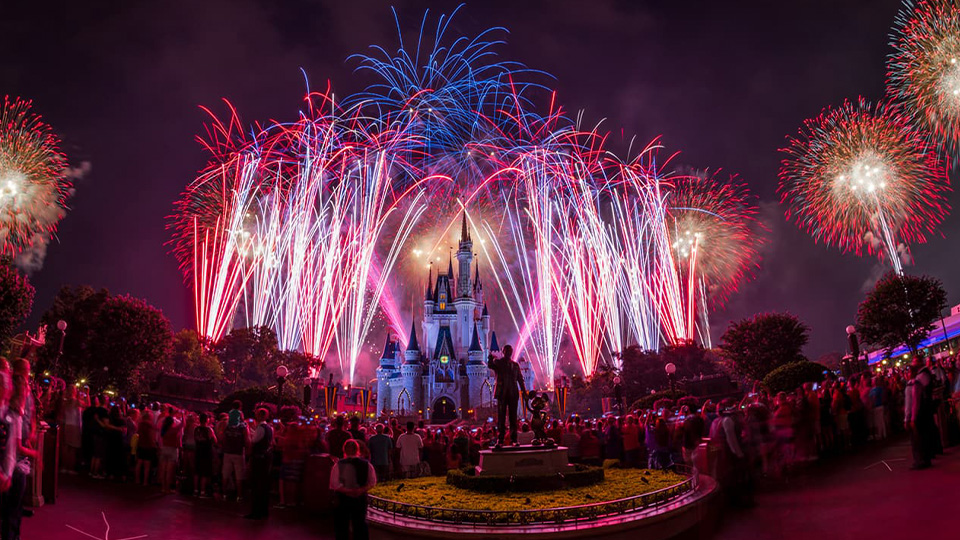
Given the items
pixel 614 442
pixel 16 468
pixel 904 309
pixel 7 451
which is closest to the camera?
pixel 7 451

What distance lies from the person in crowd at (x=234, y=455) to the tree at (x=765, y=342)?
47440 millimetres

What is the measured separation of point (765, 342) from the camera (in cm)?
5069

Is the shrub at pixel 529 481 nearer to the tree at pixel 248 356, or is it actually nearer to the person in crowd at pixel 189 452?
the person in crowd at pixel 189 452

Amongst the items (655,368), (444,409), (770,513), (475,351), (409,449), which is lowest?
(444,409)

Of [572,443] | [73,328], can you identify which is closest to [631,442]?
[572,443]

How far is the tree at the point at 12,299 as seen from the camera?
3559cm

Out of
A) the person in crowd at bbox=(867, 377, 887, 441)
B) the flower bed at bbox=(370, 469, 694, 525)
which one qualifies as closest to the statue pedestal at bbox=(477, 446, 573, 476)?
the flower bed at bbox=(370, 469, 694, 525)

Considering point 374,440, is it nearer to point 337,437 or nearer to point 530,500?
point 337,437

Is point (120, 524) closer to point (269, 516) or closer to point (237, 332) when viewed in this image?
point (269, 516)

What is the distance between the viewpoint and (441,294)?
398 ft

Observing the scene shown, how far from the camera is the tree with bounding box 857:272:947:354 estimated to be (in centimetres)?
4725

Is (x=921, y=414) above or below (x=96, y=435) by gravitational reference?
above

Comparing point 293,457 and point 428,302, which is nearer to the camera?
point 293,457

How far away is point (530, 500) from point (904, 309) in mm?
48976
